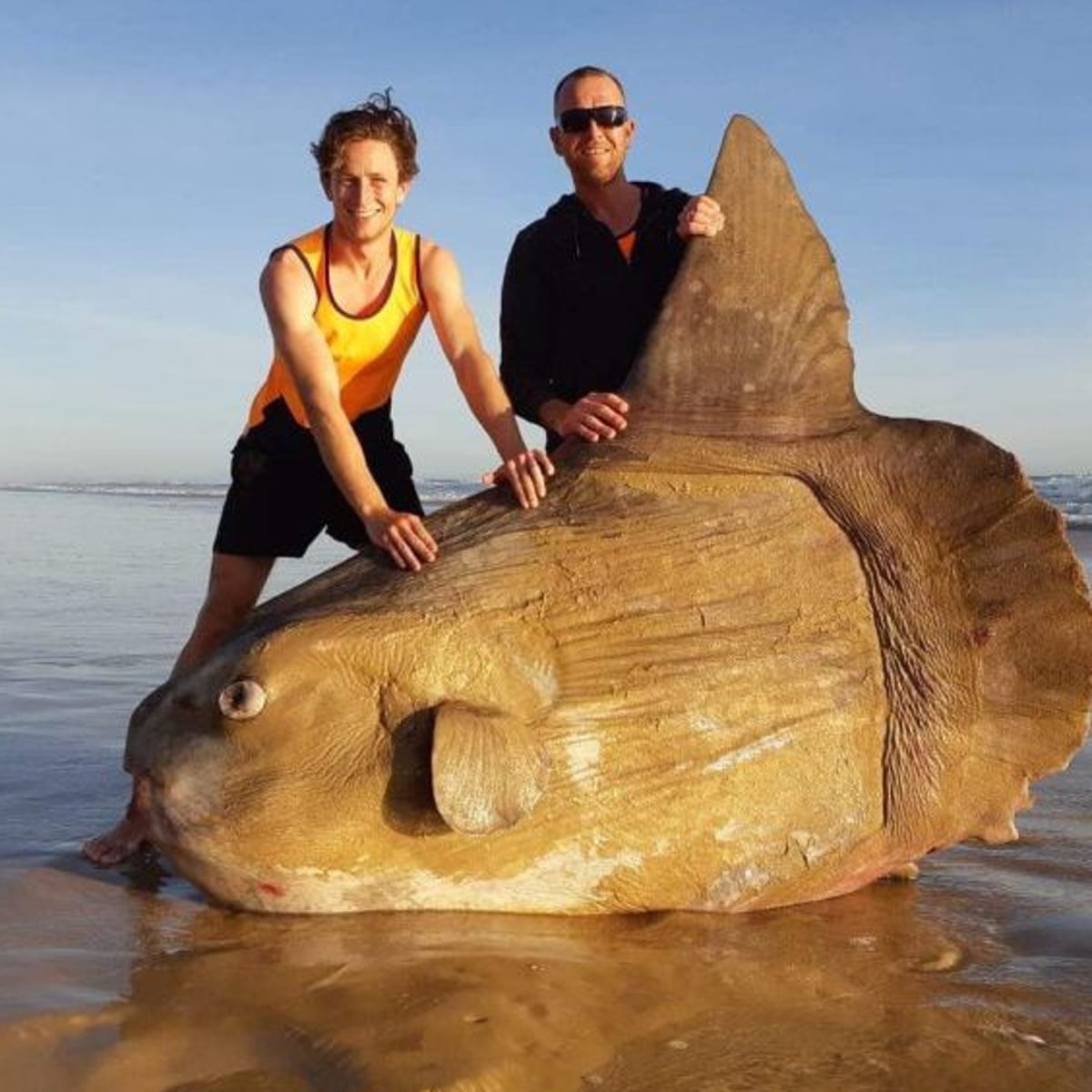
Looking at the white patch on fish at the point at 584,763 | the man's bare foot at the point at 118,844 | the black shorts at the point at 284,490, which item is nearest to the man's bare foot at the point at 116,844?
the man's bare foot at the point at 118,844

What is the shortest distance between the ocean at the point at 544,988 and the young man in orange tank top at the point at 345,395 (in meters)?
0.57

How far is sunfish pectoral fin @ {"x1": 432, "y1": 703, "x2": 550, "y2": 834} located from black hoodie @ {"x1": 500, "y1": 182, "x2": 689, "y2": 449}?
6.52 feet

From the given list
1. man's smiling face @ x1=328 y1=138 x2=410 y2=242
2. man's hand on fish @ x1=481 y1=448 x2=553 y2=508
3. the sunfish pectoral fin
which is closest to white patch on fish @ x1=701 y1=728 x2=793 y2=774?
the sunfish pectoral fin

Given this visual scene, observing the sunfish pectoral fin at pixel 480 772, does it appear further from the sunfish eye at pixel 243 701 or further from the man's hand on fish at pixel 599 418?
the man's hand on fish at pixel 599 418

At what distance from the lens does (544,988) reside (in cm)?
313

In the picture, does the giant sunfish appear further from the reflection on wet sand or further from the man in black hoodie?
the man in black hoodie

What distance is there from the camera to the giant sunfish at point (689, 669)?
3678 mm

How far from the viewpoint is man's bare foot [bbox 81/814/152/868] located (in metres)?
4.23

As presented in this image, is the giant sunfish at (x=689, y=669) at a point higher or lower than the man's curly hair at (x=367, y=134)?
lower

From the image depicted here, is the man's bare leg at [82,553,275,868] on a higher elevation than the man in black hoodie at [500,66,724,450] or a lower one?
A: lower

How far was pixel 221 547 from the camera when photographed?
501 centimetres

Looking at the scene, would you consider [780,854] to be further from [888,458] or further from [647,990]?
[888,458]

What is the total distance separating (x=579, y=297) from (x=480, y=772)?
8.25ft

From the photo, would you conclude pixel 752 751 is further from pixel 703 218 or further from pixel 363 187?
pixel 363 187
